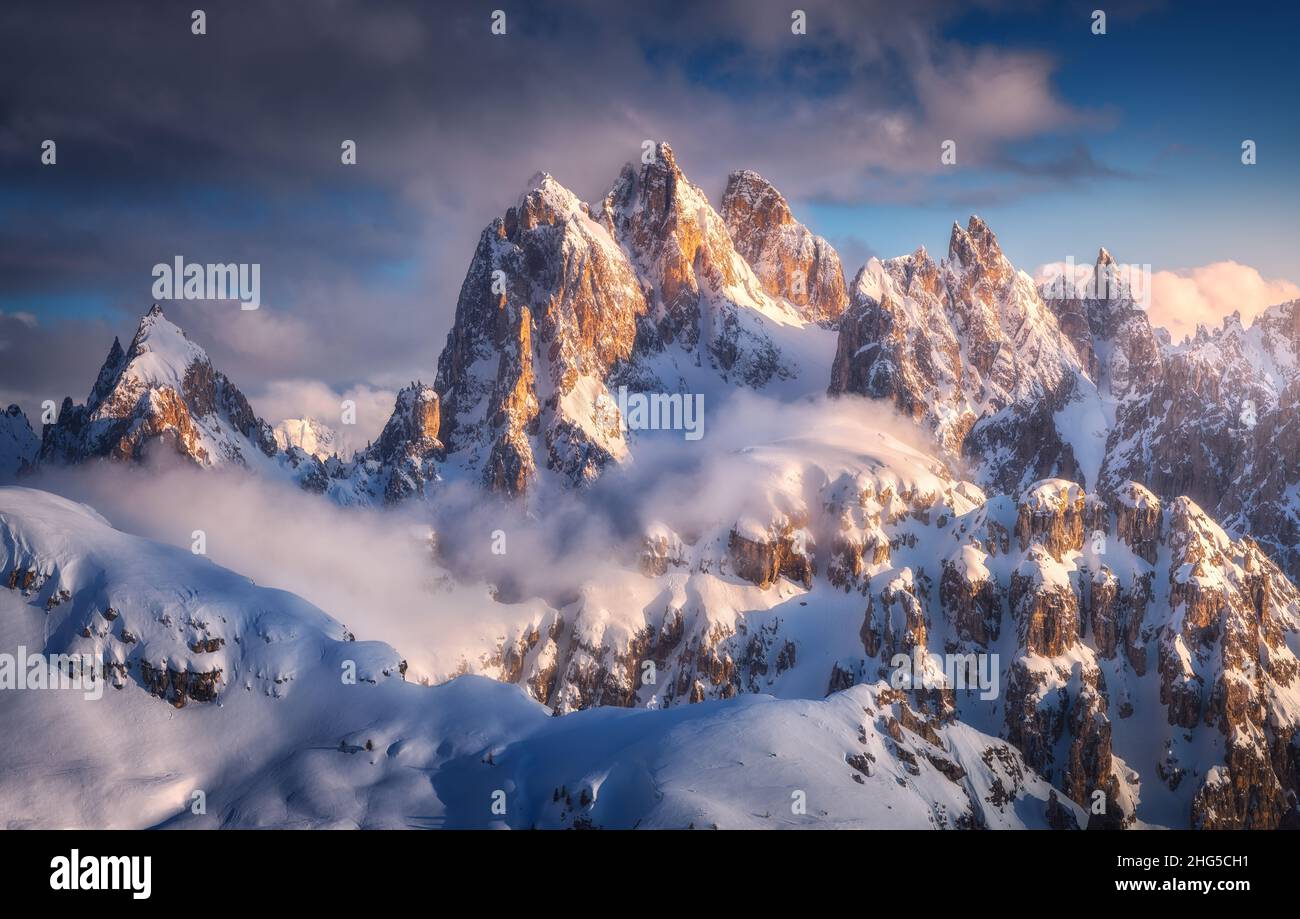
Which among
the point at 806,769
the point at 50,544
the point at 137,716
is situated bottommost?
the point at 806,769

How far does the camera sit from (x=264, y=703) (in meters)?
145

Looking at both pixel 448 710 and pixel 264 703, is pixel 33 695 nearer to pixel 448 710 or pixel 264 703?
pixel 264 703
